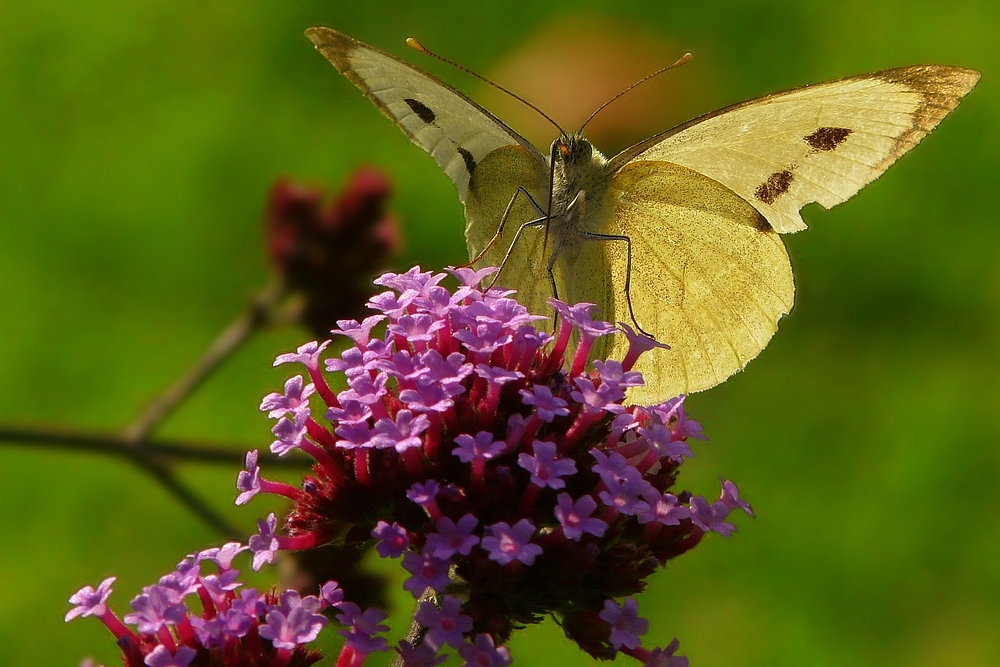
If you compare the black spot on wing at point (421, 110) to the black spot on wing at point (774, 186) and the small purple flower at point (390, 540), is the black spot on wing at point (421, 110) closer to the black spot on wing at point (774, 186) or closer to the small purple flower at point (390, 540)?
the black spot on wing at point (774, 186)

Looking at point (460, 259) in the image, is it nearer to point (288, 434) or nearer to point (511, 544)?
point (288, 434)

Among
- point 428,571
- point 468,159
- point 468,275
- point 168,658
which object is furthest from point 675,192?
point 168,658

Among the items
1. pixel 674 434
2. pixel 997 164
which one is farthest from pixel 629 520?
pixel 997 164

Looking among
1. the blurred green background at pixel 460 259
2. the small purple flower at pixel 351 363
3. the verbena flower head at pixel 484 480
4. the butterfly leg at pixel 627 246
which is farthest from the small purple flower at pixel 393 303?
the blurred green background at pixel 460 259

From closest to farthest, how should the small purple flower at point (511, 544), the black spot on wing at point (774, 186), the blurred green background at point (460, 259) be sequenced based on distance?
the small purple flower at point (511, 544) < the black spot on wing at point (774, 186) < the blurred green background at point (460, 259)

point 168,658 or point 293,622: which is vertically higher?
point 293,622

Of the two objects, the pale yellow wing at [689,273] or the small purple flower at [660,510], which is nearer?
the small purple flower at [660,510]
